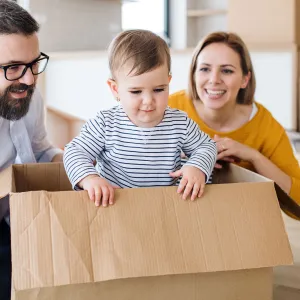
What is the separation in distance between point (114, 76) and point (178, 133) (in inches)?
8.1

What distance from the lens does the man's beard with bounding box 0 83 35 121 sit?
1.39 metres

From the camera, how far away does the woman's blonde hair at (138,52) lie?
47.3 inches

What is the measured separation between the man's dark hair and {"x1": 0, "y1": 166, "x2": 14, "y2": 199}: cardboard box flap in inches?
13.7

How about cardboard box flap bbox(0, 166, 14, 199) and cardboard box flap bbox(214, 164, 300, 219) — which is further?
cardboard box flap bbox(214, 164, 300, 219)

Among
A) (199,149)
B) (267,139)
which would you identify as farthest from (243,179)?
(267,139)

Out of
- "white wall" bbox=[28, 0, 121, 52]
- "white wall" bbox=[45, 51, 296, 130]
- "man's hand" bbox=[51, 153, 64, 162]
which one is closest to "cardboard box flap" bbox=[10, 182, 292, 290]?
"man's hand" bbox=[51, 153, 64, 162]

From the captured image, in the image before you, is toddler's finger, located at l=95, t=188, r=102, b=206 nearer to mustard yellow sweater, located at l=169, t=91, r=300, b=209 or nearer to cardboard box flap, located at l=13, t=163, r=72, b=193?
cardboard box flap, located at l=13, t=163, r=72, b=193

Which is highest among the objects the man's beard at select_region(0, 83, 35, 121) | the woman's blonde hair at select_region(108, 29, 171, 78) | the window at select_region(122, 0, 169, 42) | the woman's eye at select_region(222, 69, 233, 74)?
the window at select_region(122, 0, 169, 42)

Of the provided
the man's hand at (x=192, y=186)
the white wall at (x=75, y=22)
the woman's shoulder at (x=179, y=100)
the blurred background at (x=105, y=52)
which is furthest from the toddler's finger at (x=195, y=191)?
the white wall at (x=75, y=22)

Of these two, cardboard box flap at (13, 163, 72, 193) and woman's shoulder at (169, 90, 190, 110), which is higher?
woman's shoulder at (169, 90, 190, 110)

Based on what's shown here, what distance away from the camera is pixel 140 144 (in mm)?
1309

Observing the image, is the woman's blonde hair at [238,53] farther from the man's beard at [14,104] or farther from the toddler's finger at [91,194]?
the toddler's finger at [91,194]

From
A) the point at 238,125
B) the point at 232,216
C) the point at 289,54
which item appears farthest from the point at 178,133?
the point at 289,54

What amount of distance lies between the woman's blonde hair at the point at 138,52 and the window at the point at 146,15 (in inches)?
134
